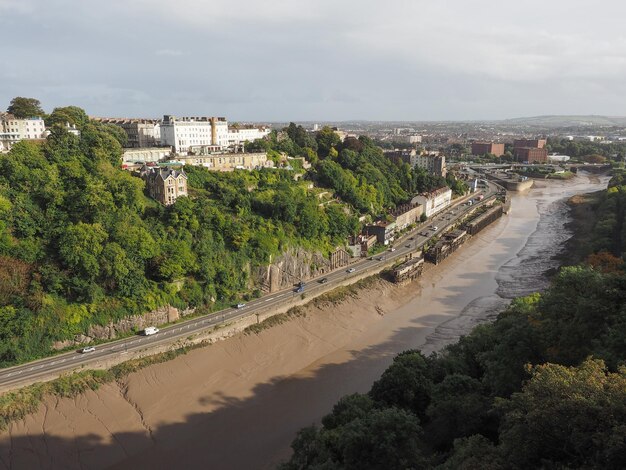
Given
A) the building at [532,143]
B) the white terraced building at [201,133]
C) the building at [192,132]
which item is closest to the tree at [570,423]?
the white terraced building at [201,133]

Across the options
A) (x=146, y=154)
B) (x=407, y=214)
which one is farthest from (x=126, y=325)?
(x=407, y=214)

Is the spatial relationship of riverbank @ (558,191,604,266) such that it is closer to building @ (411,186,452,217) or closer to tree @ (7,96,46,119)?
building @ (411,186,452,217)

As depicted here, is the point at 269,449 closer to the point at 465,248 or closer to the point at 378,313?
the point at 378,313

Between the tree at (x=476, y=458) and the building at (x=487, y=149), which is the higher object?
the building at (x=487, y=149)

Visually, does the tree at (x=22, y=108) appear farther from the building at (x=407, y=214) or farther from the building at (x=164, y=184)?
the building at (x=407, y=214)

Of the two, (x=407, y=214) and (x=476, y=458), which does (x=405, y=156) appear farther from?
(x=476, y=458)
